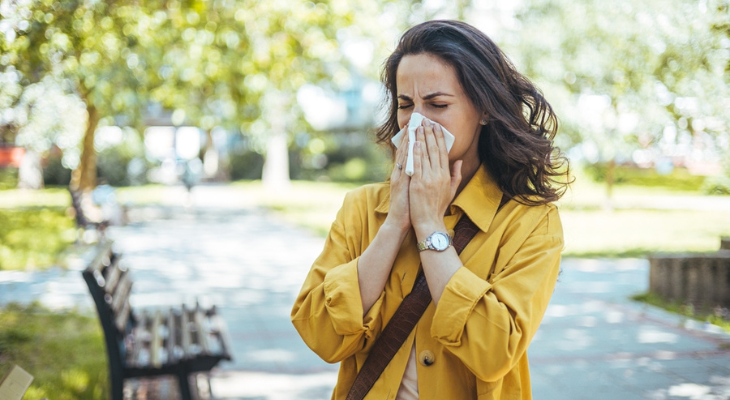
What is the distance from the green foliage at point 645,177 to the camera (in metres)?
26.8

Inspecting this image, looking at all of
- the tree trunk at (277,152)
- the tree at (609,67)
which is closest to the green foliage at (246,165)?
the tree trunk at (277,152)

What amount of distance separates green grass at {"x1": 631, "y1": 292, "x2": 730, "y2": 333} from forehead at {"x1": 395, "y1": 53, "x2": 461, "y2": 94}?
6037mm

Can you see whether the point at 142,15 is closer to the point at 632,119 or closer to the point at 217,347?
the point at 217,347

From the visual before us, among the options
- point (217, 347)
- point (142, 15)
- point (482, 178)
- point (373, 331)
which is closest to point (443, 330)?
point (373, 331)

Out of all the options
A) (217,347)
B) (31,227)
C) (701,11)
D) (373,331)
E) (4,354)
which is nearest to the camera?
(373,331)

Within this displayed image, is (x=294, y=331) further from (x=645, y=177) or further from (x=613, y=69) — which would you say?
(x=645, y=177)

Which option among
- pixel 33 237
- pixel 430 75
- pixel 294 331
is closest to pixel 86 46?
pixel 294 331

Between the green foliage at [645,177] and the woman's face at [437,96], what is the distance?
25.4 metres

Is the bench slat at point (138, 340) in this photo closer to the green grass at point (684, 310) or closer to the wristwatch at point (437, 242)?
the wristwatch at point (437, 242)

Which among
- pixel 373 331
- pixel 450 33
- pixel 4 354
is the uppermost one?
pixel 450 33

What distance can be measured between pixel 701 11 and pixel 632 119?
8.91 metres

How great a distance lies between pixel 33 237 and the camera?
12.4 meters

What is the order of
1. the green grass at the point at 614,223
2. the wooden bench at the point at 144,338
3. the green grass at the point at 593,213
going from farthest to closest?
the green grass at the point at 593,213 → the green grass at the point at 614,223 → the wooden bench at the point at 144,338

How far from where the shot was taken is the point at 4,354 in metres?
5.25
